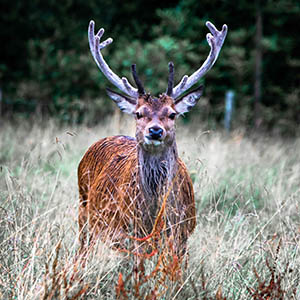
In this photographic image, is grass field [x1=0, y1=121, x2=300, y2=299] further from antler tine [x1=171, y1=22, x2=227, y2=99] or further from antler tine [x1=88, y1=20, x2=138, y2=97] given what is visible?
antler tine [x1=171, y1=22, x2=227, y2=99]

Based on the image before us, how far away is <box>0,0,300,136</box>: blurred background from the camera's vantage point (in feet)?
40.5

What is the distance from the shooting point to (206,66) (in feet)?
11.0

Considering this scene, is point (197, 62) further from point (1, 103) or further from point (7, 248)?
point (7, 248)

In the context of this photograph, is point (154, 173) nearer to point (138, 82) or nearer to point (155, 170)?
point (155, 170)

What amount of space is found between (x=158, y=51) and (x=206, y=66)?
28.8 feet

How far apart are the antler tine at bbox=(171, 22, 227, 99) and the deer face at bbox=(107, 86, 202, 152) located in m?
0.13

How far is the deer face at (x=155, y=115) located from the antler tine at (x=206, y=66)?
135mm

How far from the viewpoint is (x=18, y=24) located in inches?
524

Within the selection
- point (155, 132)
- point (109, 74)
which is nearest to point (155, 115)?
point (155, 132)

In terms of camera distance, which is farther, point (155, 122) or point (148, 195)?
point (148, 195)

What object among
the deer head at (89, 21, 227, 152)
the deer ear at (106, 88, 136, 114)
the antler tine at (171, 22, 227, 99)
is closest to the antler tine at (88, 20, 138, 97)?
the deer head at (89, 21, 227, 152)

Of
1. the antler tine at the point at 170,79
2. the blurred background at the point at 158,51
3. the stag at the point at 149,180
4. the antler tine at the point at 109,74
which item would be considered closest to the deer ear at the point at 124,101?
the stag at the point at 149,180

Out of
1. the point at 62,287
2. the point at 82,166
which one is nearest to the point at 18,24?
the point at 82,166

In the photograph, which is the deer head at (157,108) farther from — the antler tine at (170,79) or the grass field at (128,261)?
the grass field at (128,261)
